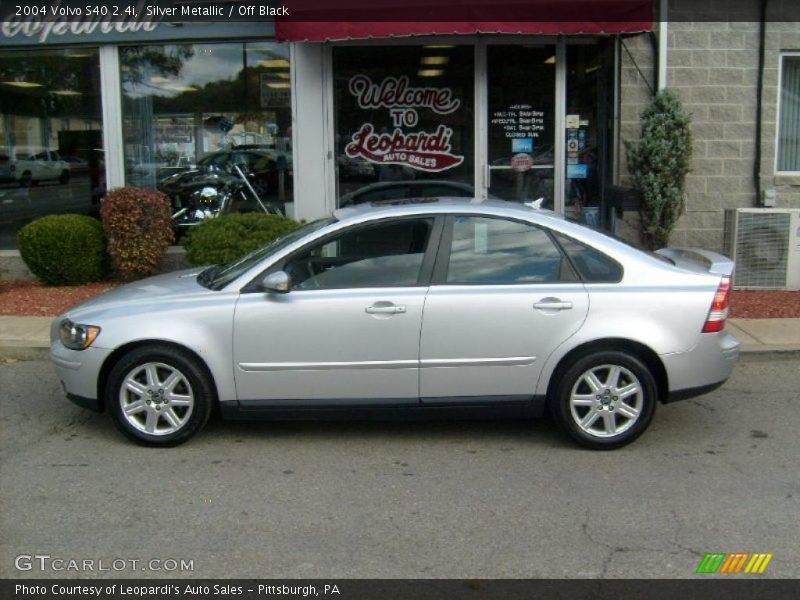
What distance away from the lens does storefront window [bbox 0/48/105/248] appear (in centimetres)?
1161

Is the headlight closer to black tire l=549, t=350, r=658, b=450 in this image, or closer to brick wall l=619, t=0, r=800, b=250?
black tire l=549, t=350, r=658, b=450

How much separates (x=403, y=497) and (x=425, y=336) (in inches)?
40.4

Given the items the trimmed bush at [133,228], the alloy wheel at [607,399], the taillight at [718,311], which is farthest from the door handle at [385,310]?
the trimmed bush at [133,228]

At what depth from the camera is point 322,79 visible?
1112cm

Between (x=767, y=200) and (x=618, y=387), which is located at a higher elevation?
(x=767, y=200)

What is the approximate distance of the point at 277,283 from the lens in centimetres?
541

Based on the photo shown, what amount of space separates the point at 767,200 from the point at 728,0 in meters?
2.49

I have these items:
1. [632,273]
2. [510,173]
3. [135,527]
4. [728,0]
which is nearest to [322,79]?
[510,173]

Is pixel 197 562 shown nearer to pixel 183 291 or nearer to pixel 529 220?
pixel 183 291

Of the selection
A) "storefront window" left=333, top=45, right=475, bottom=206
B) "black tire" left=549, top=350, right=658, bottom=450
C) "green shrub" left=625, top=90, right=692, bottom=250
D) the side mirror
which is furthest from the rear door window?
"storefront window" left=333, top=45, right=475, bottom=206

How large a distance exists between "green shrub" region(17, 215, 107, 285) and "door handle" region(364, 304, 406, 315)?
642 cm

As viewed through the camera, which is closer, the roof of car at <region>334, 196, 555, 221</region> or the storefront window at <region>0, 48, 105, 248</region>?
the roof of car at <region>334, 196, 555, 221</region>

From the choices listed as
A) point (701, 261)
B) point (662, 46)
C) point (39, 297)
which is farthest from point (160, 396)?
point (662, 46)
